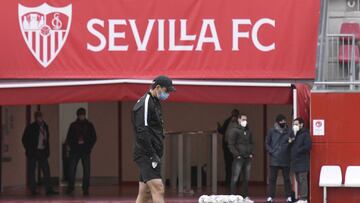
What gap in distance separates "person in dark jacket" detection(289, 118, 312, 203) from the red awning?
0.76 metres

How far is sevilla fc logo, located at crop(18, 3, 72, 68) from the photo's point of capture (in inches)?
752

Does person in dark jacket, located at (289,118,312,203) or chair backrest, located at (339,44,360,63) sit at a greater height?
chair backrest, located at (339,44,360,63)

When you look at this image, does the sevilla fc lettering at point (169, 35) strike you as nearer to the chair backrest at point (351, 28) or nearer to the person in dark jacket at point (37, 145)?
the chair backrest at point (351, 28)

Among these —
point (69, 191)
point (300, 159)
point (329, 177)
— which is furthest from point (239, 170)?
point (69, 191)

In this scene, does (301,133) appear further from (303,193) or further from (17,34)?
(17,34)

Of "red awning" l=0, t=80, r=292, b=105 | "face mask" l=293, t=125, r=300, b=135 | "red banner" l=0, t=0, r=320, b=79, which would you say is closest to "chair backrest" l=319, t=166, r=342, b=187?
"face mask" l=293, t=125, r=300, b=135

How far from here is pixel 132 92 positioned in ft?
59.7

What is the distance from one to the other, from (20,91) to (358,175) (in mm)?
6943

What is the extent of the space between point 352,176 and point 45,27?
7160 mm

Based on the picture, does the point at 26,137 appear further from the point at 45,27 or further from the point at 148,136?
the point at 148,136

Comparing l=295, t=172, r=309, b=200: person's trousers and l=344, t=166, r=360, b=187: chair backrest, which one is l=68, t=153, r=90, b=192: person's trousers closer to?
l=295, t=172, r=309, b=200: person's trousers

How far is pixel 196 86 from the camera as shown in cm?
1809

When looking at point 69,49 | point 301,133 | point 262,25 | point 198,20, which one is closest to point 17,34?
point 69,49

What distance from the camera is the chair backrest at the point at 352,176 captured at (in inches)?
667
